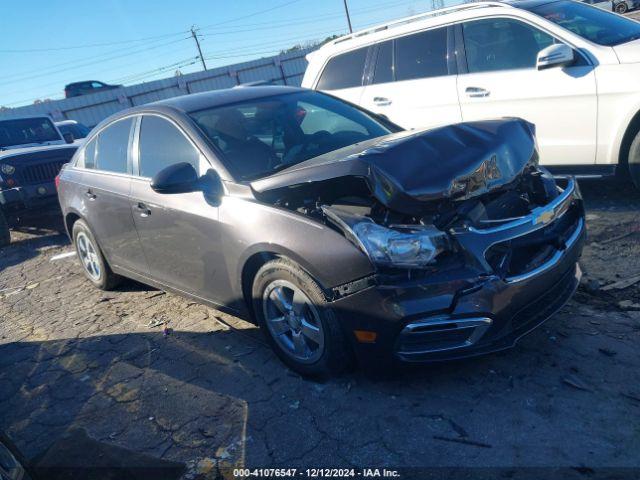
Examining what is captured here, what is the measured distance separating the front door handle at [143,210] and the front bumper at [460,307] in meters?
1.93

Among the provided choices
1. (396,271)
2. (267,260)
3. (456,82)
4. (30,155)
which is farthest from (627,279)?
(30,155)

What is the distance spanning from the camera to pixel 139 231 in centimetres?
430

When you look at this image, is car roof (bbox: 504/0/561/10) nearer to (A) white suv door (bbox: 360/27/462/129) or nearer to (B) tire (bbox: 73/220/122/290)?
(A) white suv door (bbox: 360/27/462/129)

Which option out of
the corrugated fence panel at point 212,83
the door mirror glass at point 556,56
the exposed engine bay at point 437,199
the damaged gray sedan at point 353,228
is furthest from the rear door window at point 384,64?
the corrugated fence panel at point 212,83

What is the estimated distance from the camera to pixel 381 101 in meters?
6.63

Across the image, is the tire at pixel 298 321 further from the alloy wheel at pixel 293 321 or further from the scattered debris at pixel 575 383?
the scattered debris at pixel 575 383

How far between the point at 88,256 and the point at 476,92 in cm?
443

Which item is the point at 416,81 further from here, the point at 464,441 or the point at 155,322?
the point at 464,441

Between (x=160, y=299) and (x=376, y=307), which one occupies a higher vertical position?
(x=376, y=307)

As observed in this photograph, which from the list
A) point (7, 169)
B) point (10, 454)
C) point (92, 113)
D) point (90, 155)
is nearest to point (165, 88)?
point (92, 113)

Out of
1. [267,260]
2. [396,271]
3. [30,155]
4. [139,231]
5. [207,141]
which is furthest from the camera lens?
[30,155]

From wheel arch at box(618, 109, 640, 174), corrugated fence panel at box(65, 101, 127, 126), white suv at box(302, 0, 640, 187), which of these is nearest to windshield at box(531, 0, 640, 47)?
white suv at box(302, 0, 640, 187)

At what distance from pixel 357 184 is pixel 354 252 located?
48 cm

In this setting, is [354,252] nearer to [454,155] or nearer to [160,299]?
[454,155]
